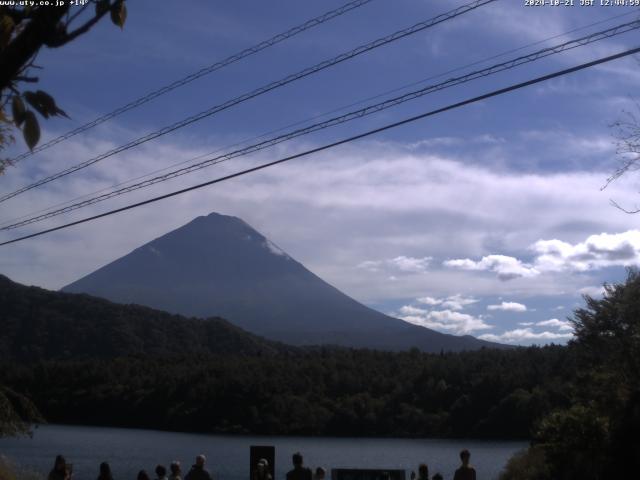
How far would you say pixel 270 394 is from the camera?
263 ft

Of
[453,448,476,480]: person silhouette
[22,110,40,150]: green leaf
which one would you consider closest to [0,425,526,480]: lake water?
[453,448,476,480]: person silhouette

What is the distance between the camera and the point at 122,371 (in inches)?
3137

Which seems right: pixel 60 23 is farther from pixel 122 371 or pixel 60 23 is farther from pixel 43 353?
pixel 43 353

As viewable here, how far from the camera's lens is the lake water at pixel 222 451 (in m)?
42.8

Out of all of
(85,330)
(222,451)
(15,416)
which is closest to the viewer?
(15,416)

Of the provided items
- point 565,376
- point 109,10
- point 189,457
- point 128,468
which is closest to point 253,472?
point 109,10

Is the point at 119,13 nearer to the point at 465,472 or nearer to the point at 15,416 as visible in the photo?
the point at 465,472

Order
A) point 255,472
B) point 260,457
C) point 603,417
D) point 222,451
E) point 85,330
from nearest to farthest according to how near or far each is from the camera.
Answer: point 255,472 → point 260,457 → point 603,417 → point 222,451 → point 85,330

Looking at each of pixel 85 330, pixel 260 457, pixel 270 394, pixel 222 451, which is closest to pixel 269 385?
pixel 270 394

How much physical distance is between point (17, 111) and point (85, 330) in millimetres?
99216

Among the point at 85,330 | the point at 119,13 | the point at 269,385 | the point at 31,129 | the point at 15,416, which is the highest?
the point at 85,330

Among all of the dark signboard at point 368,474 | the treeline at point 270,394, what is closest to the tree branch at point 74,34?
the dark signboard at point 368,474

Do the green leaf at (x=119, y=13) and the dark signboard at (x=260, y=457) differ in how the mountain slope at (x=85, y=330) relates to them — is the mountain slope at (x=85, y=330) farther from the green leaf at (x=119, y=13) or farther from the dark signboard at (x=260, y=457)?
the green leaf at (x=119, y=13)

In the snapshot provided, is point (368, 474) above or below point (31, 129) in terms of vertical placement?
below
